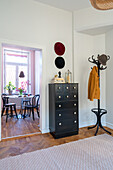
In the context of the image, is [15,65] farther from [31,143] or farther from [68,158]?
[68,158]

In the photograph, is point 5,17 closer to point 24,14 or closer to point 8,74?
point 24,14

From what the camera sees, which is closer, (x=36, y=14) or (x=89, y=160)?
(x=89, y=160)

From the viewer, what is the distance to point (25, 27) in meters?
2.98

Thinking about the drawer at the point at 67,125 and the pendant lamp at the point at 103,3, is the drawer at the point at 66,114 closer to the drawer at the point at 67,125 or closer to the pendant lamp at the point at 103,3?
the drawer at the point at 67,125

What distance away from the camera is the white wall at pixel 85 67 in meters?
3.58

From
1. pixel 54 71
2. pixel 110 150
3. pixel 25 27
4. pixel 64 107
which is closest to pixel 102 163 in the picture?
pixel 110 150

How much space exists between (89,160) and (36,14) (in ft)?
11.4

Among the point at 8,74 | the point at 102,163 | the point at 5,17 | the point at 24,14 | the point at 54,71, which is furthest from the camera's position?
the point at 8,74

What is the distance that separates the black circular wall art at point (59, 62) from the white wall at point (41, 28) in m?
0.10

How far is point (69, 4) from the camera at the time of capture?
10.5 ft

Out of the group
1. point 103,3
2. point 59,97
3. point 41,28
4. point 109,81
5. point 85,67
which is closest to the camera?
point 103,3

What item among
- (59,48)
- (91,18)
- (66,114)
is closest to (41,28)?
(59,48)

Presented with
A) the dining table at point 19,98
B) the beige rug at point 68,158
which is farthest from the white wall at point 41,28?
the dining table at point 19,98

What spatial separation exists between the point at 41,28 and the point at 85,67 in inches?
67.3
